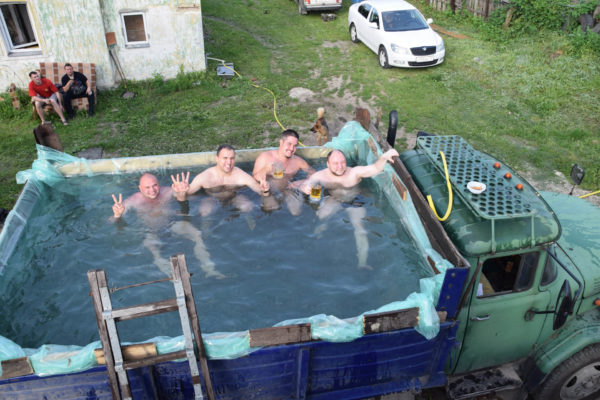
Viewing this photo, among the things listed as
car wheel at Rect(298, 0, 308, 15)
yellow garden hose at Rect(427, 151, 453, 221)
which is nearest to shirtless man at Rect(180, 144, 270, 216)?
yellow garden hose at Rect(427, 151, 453, 221)

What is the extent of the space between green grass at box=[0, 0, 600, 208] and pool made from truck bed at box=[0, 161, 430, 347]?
9.67 feet

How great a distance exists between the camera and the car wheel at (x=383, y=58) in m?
14.2

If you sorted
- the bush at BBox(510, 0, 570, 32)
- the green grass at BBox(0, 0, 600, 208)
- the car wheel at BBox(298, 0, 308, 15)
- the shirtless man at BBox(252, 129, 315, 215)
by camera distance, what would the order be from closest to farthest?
the shirtless man at BBox(252, 129, 315, 215)
the green grass at BBox(0, 0, 600, 208)
the bush at BBox(510, 0, 570, 32)
the car wheel at BBox(298, 0, 308, 15)

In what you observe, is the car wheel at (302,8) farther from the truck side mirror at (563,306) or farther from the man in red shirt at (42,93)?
the truck side mirror at (563,306)

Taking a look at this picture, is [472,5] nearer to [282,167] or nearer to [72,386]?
[282,167]

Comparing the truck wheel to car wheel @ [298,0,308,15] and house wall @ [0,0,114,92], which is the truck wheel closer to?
house wall @ [0,0,114,92]

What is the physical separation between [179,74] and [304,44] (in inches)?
209

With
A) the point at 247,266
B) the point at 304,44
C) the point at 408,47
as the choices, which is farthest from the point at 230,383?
the point at 304,44

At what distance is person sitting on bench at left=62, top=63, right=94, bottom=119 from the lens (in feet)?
37.4

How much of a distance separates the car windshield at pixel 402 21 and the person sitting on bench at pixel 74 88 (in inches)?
347

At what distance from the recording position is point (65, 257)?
593 centimetres

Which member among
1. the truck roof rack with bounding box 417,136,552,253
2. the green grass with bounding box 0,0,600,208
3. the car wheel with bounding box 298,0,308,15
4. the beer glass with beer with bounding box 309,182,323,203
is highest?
the truck roof rack with bounding box 417,136,552,253

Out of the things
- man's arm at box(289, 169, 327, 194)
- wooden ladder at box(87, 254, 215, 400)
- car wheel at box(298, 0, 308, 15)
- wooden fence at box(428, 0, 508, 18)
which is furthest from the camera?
car wheel at box(298, 0, 308, 15)

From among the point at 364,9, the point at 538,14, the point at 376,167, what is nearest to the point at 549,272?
the point at 376,167
